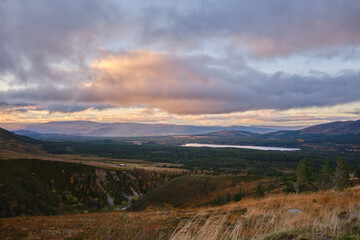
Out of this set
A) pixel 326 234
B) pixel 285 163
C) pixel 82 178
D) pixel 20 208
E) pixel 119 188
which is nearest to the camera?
pixel 326 234

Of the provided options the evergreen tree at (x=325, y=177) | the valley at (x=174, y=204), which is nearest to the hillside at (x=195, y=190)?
the valley at (x=174, y=204)

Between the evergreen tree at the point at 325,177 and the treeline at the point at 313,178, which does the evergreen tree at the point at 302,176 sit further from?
the evergreen tree at the point at 325,177

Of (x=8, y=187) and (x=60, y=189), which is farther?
(x=60, y=189)

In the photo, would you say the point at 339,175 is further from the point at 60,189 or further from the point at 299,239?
the point at 60,189

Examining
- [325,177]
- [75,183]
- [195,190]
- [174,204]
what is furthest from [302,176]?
[75,183]

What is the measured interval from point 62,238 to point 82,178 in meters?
121

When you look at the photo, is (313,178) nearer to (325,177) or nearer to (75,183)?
(325,177)

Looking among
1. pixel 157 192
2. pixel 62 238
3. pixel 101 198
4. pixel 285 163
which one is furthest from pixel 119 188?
pixel 285 163

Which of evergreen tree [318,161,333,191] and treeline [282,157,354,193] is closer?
treeline [282,157,354,193]

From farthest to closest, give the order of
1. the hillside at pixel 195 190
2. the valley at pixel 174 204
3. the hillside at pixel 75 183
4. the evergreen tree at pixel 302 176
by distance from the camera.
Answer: the hillside at pixel 75 183
the hillside at pixel 195 190
the evergreen tree at pixel 302 176
the valley at pixel 174 204

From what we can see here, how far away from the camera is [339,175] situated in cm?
4759

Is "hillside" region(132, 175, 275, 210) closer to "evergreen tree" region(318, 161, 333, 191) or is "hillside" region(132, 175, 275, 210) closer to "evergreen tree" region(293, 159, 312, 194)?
"evergreen tree" region(318, 161, 333, 191)

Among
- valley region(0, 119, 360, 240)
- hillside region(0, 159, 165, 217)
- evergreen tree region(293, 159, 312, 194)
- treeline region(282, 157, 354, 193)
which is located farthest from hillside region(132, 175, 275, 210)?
hillside region(0, 159, 165, 217)

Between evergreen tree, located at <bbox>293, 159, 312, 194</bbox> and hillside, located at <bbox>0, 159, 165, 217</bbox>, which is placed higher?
evergreen tree, located at <bbox>293, 159, 312, 194</bbox>
